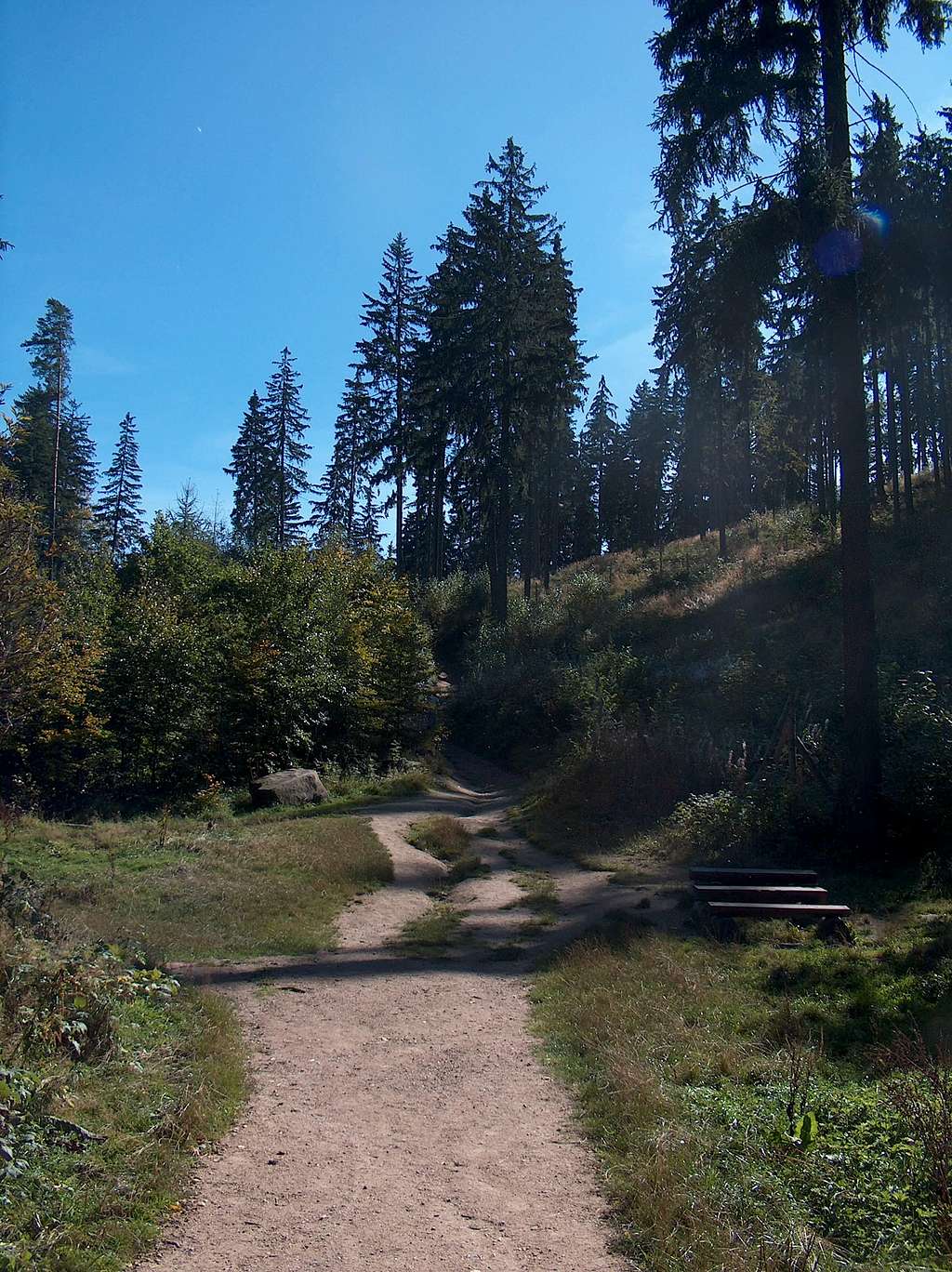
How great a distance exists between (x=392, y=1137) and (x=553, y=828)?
38.9 feet

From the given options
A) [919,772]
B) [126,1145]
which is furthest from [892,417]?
[126,1145]

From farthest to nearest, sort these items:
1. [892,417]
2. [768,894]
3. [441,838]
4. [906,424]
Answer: [892,417]
[906,424]
[441,838]
[768,894]

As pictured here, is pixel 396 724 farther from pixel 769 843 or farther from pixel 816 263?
pixel 816 263

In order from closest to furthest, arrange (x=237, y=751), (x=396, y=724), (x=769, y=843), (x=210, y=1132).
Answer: (x=210, y=1132) < (x=769, y=843) < (x=237, y=751) < (x=396, y=724)

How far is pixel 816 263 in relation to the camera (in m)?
12.8

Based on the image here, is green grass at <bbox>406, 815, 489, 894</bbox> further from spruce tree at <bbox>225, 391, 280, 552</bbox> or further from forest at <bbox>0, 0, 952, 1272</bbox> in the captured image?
spruce tree at <bbox>225, 391, 280, 552</bbox>

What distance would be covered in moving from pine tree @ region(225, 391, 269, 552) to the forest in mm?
22332

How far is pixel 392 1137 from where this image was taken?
5.27 meters

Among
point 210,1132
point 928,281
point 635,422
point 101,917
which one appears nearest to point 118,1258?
point 210,1132

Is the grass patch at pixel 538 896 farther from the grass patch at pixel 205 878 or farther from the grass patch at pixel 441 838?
the grass patch at pixel 205 878

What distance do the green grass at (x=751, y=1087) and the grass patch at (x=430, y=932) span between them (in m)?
1.76

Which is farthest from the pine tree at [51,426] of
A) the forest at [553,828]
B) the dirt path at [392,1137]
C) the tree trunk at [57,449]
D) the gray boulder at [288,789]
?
the dirt path at [392,1137]

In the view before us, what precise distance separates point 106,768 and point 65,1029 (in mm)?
16545

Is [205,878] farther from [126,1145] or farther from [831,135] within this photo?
[831,135]
